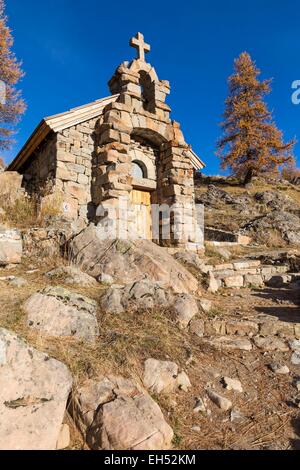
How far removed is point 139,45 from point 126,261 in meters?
8.24

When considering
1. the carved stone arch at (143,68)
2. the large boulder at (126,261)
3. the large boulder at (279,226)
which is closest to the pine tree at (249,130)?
the large boulder at (279,226)

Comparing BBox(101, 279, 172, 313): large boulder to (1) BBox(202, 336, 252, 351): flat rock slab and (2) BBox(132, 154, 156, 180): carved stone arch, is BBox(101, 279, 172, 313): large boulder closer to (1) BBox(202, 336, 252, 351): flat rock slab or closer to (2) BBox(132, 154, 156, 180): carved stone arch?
(1) BBox(202, 336, 252, 351): flat rock slab

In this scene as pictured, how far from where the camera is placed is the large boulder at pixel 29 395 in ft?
7.25

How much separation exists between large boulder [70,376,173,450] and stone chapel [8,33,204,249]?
569 centimetres

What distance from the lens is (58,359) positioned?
2.89m

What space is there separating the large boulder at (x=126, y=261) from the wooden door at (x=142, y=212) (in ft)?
10.7

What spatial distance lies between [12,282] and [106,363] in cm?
224

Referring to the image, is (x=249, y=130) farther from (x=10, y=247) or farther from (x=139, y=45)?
(x=10, y=247)

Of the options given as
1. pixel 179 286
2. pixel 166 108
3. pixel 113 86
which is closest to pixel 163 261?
pixel 179 286

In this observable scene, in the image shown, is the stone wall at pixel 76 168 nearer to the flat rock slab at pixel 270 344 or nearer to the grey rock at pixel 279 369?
the flat rock slab at pixel 270 344

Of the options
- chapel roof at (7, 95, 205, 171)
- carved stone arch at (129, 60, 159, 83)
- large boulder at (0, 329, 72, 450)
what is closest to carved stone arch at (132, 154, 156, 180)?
chapel roof at (7, 95, 205, 171)

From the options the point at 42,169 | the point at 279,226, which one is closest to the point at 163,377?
the point at 42,169

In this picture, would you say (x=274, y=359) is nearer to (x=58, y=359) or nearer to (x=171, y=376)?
(x=171, y=376)

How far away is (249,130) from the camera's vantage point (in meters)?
22.4
